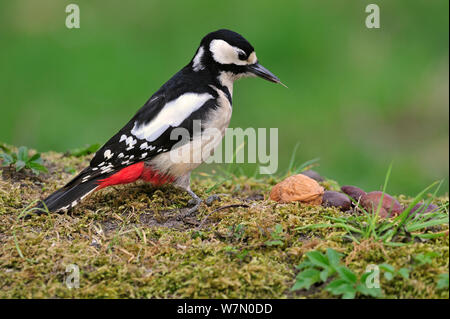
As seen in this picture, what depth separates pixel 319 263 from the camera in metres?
2.68

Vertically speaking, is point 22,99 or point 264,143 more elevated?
point 22,99

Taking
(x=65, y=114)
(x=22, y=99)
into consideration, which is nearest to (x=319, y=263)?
(x=65, y=114)

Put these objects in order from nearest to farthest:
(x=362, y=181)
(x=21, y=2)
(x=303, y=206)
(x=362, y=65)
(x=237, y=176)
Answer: (x=303, y=206) < (x=237, y=176) < (x=362, y=181) < (x=362, y=65) < (x=21, y=2)

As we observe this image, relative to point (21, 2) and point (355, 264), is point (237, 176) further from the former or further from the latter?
point (21, 2)

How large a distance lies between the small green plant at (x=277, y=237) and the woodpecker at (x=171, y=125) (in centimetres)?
71

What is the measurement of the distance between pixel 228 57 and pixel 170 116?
67 cm

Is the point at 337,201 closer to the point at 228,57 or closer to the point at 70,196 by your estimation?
the point at 228,57

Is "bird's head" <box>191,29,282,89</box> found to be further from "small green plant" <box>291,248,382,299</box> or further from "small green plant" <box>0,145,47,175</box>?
"small green plant" <box>291,248,382,299</box>

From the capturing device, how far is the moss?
2.68 m

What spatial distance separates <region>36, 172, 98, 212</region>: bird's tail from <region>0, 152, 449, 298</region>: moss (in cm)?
8

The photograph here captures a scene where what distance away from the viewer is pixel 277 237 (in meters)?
3.03

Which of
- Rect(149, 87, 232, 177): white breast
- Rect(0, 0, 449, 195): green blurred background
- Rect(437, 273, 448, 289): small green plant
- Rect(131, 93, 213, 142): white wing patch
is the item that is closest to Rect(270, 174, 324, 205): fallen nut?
Rect(149, 87, 232, 177): white breast

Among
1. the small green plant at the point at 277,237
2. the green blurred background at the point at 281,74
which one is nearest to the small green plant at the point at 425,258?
the small green plant at the point at 277,237

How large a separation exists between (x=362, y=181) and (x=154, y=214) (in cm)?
355
